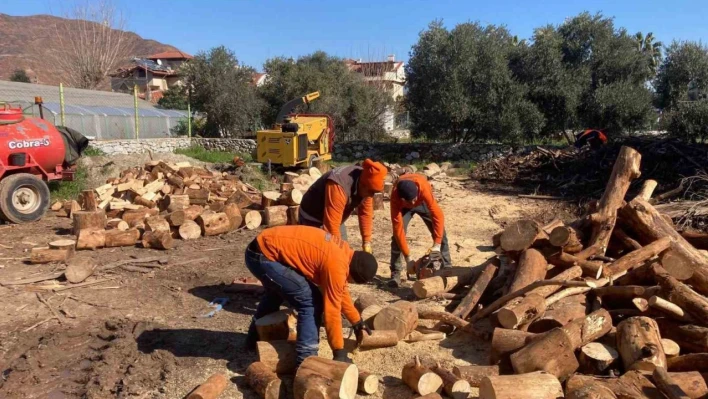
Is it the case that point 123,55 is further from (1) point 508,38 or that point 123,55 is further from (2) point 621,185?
(2) point 621,185

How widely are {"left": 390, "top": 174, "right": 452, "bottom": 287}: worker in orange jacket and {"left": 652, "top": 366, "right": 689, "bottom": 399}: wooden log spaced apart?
2.79 m

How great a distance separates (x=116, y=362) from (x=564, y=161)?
44.9ft

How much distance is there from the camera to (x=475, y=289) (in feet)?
17.8

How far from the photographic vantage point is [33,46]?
7981 centimetres

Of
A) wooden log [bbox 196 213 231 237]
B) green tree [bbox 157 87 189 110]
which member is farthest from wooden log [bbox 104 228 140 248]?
green tree [bbox 157 87 189 110]

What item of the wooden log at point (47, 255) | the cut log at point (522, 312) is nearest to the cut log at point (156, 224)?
the wooden log at point (47, 255)

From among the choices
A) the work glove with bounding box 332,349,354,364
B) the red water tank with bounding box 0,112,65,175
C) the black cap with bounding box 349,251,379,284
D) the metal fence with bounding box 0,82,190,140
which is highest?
the metal fence with bounding box 0,82,190,140

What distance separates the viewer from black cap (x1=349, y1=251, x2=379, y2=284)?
3.70 m

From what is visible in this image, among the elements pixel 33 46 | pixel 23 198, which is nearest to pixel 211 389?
pixel 23 198

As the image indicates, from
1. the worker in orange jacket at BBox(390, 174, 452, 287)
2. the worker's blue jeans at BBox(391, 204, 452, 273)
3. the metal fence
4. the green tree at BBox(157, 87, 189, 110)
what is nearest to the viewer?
the worker in orange jacket at BBox(390, 174, 452, 287)

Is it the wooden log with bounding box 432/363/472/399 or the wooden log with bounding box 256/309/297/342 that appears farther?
the wooden log with bounding box 256/309/297/342

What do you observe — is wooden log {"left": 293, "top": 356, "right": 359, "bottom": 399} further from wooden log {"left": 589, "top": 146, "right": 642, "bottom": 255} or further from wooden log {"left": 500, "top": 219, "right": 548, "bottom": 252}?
wooden log {"left": 589, "top": 146, "right": 642, "bottom": 255}

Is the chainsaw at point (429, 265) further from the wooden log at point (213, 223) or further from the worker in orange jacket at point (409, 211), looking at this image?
the wooden log at point (213, 223)

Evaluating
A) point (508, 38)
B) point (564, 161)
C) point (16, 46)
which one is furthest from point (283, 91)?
point (16, 46)
